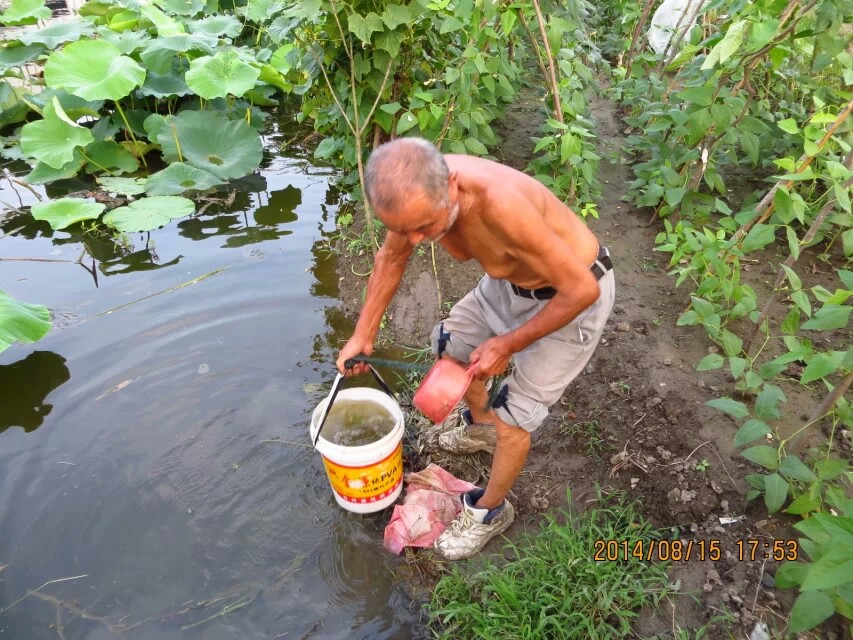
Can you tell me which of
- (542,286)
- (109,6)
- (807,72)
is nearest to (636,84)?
(807,72)

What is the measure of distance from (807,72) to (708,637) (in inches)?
140

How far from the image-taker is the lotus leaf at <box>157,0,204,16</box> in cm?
725

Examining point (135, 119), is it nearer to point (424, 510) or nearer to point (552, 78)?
point (552, 78)

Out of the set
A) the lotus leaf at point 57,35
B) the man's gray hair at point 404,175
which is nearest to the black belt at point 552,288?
the man's gray hair at point 404,175

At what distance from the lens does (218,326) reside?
3.75m

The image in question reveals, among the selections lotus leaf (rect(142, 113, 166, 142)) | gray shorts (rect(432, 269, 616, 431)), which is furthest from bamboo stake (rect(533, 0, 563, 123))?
lotus leaf (rect(142, 113, 166, 142))

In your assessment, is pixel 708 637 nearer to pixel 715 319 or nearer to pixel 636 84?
pixel 715 319

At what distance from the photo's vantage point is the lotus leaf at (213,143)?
542 centimetres

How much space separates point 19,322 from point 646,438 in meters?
3.51

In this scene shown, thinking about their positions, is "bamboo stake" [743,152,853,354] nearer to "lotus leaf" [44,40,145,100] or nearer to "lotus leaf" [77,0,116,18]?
"lotus leaf" [44,40,145,100]

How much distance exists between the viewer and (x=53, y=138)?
16.8ft

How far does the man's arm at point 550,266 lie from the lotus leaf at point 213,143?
4384 millimetres

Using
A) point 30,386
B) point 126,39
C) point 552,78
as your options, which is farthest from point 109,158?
point 552,78

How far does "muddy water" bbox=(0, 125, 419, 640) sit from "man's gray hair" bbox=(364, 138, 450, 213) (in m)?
1.65
